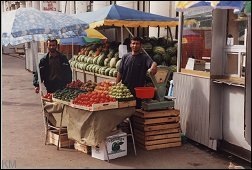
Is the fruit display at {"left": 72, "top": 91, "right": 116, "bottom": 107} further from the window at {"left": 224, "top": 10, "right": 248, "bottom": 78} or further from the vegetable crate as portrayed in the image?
the window at {"left": 224, "top": 10, "right": 248, "bottom": 78}

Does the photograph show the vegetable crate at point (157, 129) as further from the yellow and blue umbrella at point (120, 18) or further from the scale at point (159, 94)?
the yellow and blue umbrella at point (120, 18)

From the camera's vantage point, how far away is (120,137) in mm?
5918

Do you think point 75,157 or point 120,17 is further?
point 120,17

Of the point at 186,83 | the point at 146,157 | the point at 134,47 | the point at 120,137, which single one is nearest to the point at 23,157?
the point at 120,137

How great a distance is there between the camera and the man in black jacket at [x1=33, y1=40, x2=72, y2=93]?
749cm

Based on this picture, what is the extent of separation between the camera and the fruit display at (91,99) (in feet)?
18.3

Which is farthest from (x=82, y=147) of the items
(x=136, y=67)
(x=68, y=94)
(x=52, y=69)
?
(x=52, y=69)

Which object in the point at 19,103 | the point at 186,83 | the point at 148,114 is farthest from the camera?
the point at 19,103

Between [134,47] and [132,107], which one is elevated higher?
[134,47]

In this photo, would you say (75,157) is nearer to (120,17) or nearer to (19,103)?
(120,17)

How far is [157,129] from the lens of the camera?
20.6 feet

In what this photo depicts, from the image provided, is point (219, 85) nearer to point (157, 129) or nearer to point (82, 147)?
point (157, 129)

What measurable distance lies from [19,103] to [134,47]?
5619 millimetres

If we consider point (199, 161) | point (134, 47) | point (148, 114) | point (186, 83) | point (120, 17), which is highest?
point (120, 17)
